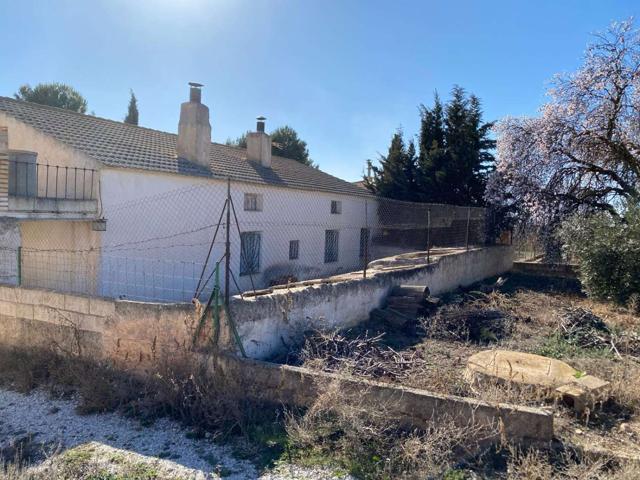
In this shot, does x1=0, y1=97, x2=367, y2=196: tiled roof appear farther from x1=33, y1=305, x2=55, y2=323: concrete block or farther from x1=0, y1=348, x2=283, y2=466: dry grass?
x1=0, y1=348, x2=283, y2=466: dry grass

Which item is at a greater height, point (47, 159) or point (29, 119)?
point (29, 119)

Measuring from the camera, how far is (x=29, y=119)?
11.3m

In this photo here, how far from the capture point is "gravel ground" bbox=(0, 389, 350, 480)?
13.7 feet

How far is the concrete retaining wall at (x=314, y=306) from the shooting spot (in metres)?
6.14

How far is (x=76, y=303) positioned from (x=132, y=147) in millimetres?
7045

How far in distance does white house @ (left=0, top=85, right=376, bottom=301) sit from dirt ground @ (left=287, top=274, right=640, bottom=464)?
3.14m

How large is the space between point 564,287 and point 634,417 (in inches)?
399

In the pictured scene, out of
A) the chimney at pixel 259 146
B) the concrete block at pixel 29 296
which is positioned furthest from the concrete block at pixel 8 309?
the chimney at pixel 259 146

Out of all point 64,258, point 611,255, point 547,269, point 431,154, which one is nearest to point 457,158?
point 431,154

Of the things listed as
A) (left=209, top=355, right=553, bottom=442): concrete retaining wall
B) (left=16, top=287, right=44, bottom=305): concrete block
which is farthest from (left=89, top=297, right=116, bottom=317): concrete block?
(left=209, top=355, right=553, bottom=442): concrete retaining wall

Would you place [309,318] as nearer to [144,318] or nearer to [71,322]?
[144,318]

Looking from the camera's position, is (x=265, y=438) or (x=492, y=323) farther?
(x=492, y=323)

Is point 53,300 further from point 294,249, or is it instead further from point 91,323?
point 294,249

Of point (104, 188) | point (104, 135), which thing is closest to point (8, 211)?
point (104, 188)
